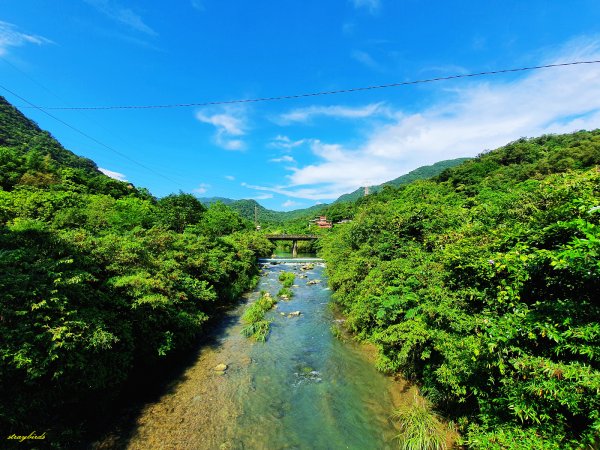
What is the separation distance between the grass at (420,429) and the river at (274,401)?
0.41 meters

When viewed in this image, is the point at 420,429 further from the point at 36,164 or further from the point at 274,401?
the point at 36,164

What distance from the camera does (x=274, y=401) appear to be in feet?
32.1

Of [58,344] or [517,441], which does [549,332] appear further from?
[58,344]

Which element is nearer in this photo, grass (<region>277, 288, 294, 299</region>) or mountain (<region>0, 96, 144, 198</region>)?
grass (<region>277, 288, 294, 299</region>)

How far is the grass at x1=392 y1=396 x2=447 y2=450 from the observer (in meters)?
7.22

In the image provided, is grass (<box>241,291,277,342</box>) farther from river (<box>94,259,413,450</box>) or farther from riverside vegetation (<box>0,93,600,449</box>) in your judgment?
riverside vegetation (<box>0,93,600,449</box>)

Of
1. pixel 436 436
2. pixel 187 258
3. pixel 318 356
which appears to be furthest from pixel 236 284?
pixel 436 436

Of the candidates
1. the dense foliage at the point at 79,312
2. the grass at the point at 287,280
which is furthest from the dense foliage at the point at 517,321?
the grass at the point at 287,280

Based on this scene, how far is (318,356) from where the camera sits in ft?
43.0

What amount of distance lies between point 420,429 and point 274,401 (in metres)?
4.91

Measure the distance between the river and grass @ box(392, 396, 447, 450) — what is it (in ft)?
1.34

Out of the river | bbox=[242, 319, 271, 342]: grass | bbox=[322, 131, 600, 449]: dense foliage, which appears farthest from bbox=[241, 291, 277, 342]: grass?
bbox=[322, 131, 600, 449]: dense foliage

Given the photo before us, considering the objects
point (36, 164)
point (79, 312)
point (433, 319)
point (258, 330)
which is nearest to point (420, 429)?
point (433, 319)

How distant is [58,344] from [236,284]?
58.0ft
